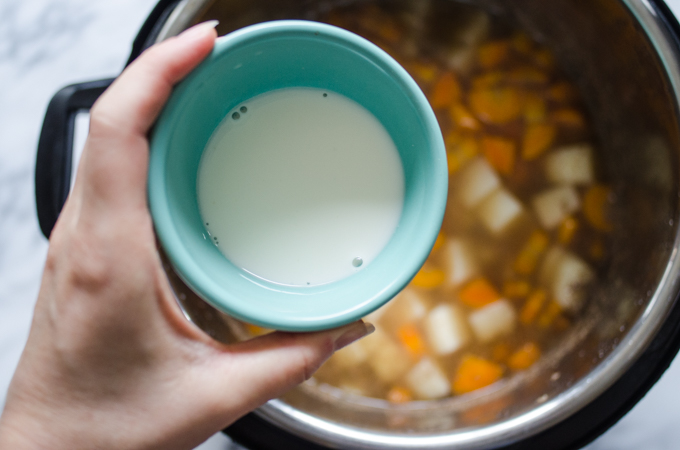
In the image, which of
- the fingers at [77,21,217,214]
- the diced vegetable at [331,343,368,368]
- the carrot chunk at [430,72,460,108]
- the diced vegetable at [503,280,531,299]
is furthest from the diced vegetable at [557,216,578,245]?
the fingers at [77,21,217,214]

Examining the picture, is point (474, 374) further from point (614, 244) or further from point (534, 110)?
point (534, 110)

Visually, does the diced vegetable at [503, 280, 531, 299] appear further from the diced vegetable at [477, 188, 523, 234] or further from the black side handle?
the black side handle

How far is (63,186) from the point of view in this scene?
74cm

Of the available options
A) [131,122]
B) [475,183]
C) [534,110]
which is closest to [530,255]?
[475,183]

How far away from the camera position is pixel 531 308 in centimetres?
102

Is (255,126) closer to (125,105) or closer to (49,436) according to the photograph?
(125,105)

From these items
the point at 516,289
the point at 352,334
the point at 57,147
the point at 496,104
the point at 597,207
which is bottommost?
the point at 516,289

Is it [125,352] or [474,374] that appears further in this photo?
[474,374]

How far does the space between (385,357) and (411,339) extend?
0.06 m

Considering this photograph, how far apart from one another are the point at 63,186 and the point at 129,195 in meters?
0.30

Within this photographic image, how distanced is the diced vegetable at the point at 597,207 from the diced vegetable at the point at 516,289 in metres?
0.19

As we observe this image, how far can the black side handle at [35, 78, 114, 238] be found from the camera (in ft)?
2.38

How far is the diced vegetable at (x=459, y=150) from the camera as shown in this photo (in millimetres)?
1011

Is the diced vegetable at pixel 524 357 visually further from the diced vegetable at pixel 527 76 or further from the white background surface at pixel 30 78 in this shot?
the white background surface at pixel 30 78
